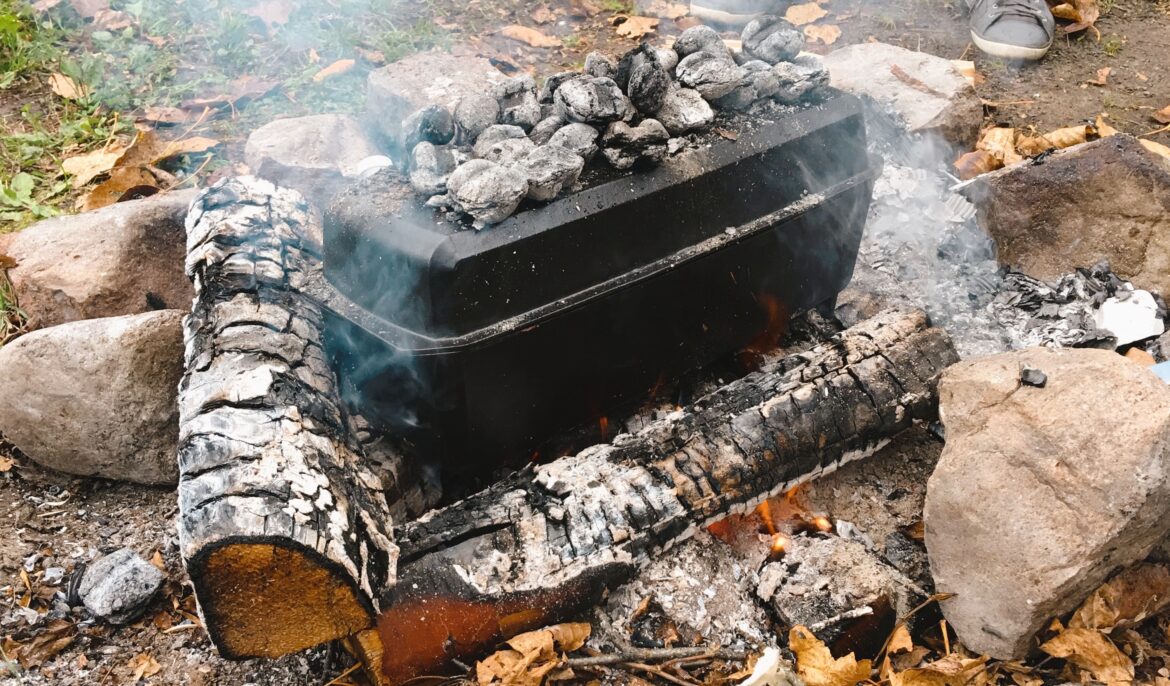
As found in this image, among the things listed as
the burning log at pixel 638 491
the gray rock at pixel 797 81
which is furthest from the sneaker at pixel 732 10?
the burning log at pixel 638 491

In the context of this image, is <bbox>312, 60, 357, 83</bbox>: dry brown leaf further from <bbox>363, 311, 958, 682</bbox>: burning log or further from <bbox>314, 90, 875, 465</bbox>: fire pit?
<bbox>363, 311, 958, 682</bbox>: burning log

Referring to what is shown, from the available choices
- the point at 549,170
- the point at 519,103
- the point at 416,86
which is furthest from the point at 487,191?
the point at 416,86

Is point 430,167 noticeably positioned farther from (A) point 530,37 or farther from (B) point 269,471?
(A) point 530,37

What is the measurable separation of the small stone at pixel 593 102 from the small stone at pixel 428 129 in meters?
0.33

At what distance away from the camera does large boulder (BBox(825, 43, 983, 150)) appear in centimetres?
397

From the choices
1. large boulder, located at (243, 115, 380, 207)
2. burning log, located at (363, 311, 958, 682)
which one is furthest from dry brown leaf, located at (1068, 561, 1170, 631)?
large boulder, located at (243, 115, 380, 207)

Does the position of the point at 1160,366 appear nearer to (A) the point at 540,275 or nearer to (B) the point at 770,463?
(B) the point at 770,463

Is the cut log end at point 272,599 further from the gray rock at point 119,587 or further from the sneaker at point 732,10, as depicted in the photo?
the sneaker at point 732,10

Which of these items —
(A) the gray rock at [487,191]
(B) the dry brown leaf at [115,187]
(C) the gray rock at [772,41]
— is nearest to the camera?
(A) the gray rock at [487,191]

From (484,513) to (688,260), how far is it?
928 mm

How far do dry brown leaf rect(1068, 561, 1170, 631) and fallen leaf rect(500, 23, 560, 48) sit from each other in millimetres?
4328

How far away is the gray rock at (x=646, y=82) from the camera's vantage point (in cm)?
248

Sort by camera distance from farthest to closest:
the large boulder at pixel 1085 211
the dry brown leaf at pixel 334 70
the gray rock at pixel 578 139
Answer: the dry brown leaf at pixel 334 70, the large boulder at pixel 1085 211, the gray rock at pixel 578 139

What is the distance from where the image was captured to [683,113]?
8.25ft
